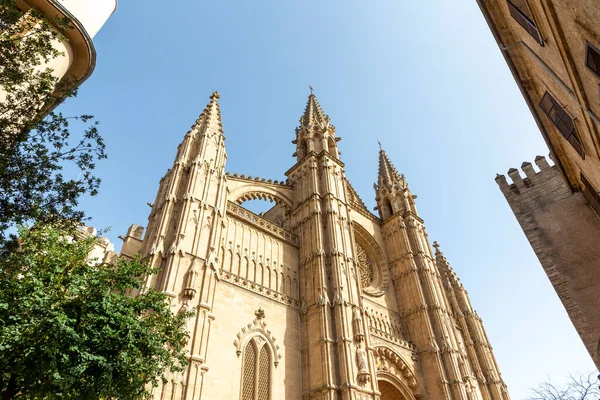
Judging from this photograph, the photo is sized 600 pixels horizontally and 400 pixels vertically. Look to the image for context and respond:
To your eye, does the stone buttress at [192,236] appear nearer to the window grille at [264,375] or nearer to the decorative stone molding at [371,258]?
the window grille at [264,375]

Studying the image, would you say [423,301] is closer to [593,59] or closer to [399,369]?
[399,369]

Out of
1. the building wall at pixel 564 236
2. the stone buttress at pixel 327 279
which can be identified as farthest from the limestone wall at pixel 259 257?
the building wall at pixel 564 236

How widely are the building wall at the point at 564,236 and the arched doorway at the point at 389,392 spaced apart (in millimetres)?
10652

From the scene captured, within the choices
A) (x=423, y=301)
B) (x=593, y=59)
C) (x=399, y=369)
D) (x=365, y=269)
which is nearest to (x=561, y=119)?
(x=593, y=59)

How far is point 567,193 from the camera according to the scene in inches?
567

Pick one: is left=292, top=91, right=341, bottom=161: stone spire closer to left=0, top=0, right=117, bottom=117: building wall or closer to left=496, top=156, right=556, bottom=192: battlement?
left=496, top=156, right=556, bottom=192: battlement

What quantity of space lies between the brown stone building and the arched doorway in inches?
421

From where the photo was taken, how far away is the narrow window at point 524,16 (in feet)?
26.8

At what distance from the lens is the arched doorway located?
798 inches

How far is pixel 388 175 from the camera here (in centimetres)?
3356

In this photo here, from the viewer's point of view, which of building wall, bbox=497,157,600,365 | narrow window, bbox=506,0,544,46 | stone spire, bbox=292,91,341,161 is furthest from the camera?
stone spire, bbox=292,91,341,161

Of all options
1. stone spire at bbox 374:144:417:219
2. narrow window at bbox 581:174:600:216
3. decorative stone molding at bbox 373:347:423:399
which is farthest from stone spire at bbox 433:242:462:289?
narrow window at bbox 581:174:600:216

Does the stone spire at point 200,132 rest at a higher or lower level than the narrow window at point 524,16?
higher

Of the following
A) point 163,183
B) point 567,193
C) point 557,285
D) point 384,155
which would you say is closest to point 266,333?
point 163,183
